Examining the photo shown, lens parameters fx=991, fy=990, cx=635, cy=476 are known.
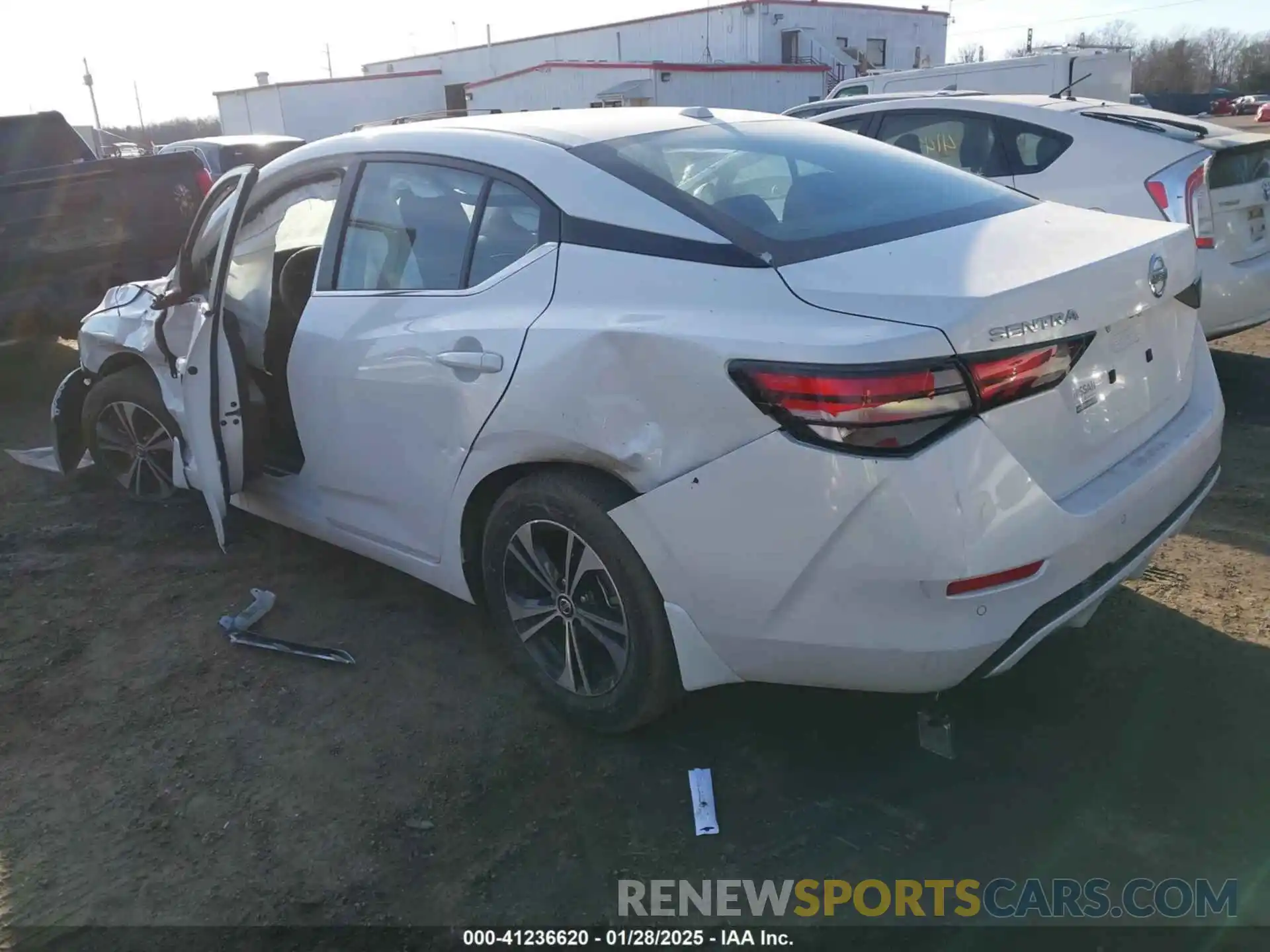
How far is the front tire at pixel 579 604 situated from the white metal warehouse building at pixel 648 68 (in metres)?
29.4

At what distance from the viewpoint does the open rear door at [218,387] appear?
3.65 meters

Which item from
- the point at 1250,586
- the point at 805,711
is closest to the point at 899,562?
the point at 805,711

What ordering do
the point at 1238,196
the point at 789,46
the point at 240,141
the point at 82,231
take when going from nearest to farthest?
the point at 1238,196, the point at 82,231, the point at 240,141, the point at 789,46

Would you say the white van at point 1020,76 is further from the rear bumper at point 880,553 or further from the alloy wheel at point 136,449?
the rear bumper at point 880,553

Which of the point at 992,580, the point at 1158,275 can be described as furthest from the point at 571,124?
the point at 992,580

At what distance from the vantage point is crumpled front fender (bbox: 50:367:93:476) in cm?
501

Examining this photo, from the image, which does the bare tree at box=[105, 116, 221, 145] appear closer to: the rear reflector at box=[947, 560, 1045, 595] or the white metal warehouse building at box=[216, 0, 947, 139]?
the white metal warehouse building at box=[216, 0, 947, 139]

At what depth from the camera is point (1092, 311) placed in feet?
7.76

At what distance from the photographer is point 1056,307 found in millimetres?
2279

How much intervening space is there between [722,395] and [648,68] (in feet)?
101

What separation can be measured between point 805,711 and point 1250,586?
177 cm

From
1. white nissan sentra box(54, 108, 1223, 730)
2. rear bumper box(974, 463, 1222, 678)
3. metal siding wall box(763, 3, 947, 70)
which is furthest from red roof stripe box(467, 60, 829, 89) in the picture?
rear bumper box(974, 463, 1222, 678)

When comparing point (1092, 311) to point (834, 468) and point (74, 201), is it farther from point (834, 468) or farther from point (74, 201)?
point (74, 201)

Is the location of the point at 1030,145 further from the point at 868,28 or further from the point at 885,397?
the point at 868,28
